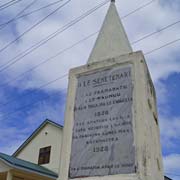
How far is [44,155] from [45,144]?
68 centimetres

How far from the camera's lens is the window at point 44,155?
53.6ft

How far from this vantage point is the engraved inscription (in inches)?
181

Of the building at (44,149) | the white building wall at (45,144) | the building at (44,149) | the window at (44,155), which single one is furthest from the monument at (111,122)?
the window at (44,155)

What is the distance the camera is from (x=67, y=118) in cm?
542

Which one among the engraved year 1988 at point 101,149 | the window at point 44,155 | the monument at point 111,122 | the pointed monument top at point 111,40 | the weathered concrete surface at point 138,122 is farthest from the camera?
the window at point 44,155

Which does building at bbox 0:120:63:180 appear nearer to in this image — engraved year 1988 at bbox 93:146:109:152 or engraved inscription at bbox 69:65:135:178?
engraved inscription at bbox 69:65:135:178

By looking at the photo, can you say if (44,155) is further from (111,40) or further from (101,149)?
(101,149)

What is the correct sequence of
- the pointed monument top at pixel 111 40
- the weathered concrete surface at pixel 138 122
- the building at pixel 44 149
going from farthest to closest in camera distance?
the building at pixel 44 149 < the pointed monument top at pixel 111 40 < the weathered concrete surface at pixel 138 122

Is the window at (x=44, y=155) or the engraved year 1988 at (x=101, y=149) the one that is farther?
the window at (x=44, y=155)

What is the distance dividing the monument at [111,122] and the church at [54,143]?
31mm

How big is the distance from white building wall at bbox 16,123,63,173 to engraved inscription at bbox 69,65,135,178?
1116 cm

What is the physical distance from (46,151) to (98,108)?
1232 cm

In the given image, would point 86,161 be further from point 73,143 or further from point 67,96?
point 67,96

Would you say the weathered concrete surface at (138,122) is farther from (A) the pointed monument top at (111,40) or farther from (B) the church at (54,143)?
(A) the pointed monument top at (111,40)
